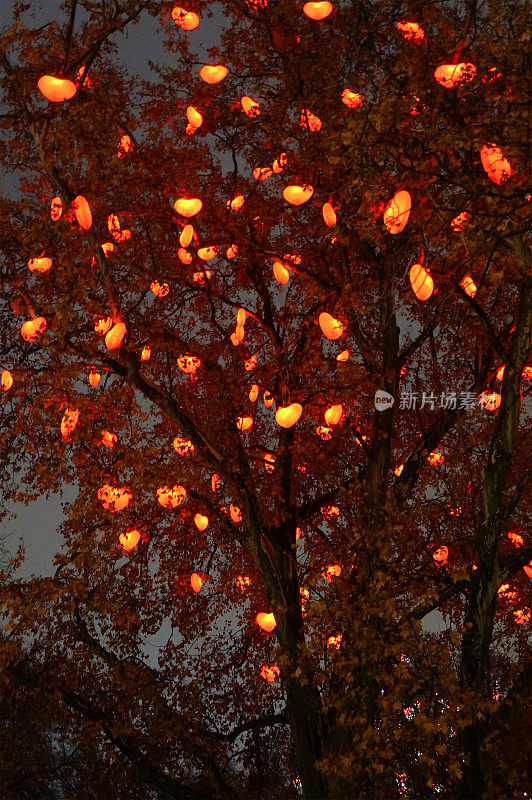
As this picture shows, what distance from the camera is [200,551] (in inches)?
480

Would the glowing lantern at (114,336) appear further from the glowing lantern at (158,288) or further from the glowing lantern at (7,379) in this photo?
the glowing lantern at (7,379)

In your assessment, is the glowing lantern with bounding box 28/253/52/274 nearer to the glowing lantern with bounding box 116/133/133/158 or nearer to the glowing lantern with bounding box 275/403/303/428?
the glowing lantern with bounding box 116/133/133/158

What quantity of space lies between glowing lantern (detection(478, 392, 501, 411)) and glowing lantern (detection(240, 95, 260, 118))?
4.48m

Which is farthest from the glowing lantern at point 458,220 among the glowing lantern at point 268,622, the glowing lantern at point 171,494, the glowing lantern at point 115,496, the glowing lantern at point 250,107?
the glowing lantern at point 268,622

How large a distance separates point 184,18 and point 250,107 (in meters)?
1.33

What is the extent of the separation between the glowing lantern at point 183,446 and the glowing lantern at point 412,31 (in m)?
5.52

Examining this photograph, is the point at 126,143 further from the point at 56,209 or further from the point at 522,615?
the point at 522,615

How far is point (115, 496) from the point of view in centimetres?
876

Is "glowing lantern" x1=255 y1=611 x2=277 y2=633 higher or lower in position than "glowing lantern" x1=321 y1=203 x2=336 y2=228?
lower

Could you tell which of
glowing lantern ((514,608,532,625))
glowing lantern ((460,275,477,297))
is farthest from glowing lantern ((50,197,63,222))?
glowing lantern ((514,608,532,625))

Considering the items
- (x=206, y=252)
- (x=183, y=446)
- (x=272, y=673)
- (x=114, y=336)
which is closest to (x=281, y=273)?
(x=206, y=252)

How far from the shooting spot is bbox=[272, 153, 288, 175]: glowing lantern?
8.92m

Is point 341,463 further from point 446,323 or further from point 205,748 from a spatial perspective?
point 205,748

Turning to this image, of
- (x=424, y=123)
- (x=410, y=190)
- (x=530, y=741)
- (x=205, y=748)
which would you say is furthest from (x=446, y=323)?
(x=205, y=748)
